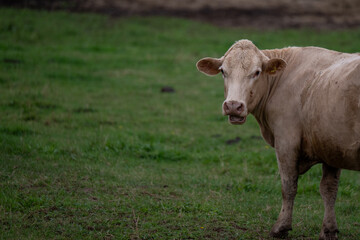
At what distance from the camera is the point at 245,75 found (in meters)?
6.07

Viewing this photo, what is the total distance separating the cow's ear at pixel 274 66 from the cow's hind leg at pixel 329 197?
138cm

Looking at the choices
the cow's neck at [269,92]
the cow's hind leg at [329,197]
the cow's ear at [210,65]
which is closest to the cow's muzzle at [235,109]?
the cow's neck at [269,92]

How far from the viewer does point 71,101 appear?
1208 centimetres

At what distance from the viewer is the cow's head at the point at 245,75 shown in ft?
19.3

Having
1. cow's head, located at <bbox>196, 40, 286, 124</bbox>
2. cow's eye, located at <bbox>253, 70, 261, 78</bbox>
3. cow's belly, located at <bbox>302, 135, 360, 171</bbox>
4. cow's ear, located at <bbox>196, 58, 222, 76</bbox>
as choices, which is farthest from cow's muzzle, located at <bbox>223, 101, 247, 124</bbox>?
cow's ear, located at <bbox>196, 58, 222, 76</bbox>

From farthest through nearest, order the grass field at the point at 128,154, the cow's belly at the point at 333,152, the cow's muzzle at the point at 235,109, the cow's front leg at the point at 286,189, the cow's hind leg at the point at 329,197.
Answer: the grass field at the point at 128,154, the cow's hind leg at the point at 329,197, the cow's front leg at the point at 286,189, the cow's muzzle at the point at 235,109, the cow's belly at the point at 333,152

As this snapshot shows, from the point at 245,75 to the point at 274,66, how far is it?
0.45 metres

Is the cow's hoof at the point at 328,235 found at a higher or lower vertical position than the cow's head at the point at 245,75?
lower

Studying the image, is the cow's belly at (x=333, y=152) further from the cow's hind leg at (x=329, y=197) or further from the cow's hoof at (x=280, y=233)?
the cow's hoof at (x=280, y=233)

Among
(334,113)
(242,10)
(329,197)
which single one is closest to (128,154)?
(329,197)

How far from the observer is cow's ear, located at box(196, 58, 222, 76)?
261 inches

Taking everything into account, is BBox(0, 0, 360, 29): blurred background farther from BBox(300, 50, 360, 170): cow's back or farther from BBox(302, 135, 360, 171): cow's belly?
BBox(302, 135, 360, 171): cow's belly

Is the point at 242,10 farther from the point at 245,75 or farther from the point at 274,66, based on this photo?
the point at 245,75

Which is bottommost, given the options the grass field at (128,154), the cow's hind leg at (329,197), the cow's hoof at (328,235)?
the grass field at (128,154)
